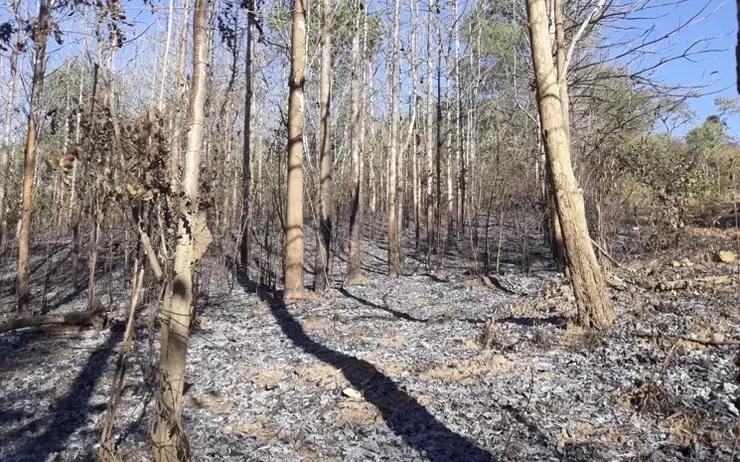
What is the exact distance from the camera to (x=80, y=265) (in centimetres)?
1255

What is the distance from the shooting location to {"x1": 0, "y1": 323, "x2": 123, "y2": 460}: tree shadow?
12.6 feet

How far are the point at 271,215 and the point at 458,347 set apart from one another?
5.77 meters

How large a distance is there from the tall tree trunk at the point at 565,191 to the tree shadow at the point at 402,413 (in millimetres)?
2044

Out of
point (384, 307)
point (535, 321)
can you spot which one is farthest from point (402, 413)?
point (384, 307)

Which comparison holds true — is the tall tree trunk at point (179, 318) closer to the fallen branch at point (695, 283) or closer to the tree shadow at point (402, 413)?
the tree shadow at point (402, 413)

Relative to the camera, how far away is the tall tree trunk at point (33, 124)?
23.9 ft

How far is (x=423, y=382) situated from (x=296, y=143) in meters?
4.40

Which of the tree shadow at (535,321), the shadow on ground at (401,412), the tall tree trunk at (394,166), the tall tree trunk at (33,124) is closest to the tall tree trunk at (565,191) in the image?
the tree shadow at (535,321)

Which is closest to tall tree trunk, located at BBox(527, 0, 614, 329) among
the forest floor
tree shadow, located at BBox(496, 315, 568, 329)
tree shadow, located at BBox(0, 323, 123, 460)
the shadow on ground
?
the forest floor

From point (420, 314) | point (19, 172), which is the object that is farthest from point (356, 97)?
point (19, 172)

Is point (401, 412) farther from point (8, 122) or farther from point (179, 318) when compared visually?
point (8, 122)

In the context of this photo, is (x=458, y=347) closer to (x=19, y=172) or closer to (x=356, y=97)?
(x=356, y=97)

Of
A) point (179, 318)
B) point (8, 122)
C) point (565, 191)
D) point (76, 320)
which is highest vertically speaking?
point (8, 122)

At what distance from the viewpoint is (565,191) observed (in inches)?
211
